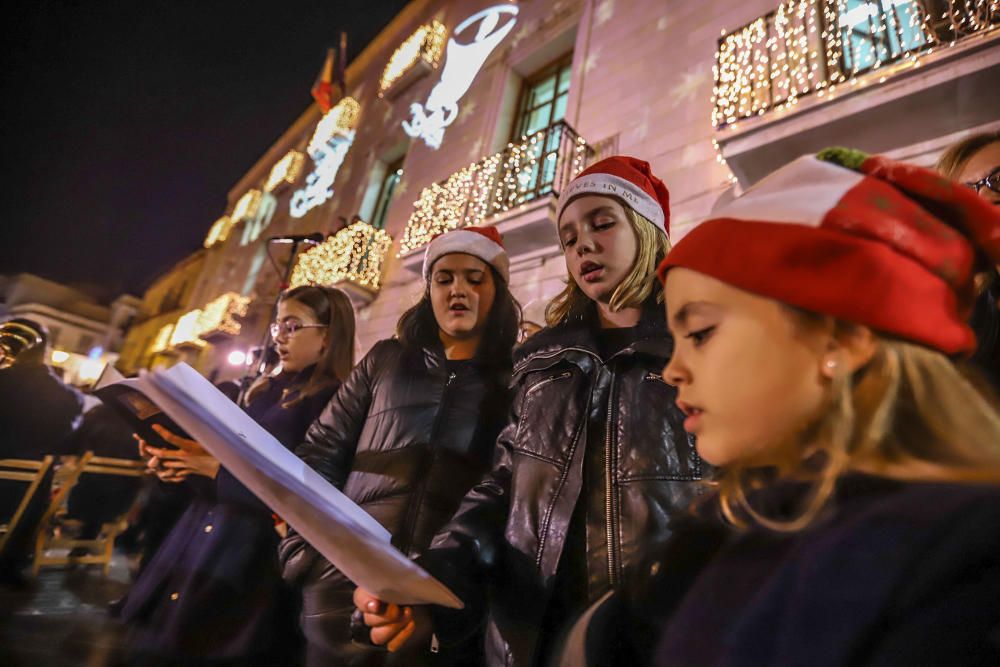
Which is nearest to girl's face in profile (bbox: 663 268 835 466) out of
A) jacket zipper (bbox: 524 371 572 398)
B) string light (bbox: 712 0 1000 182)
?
jacket zipper (bbox: 524 371 572 398)

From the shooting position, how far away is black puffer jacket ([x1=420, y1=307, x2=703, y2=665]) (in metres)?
1.12

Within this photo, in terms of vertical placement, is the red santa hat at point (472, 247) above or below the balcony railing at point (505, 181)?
below

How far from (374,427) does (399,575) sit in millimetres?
1145

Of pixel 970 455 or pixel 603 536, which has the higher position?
pixel 970 455

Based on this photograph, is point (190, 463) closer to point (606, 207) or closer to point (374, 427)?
point (374, 427)

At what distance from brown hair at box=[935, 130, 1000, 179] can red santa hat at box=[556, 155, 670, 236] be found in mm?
1087

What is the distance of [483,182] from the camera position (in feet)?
23.4

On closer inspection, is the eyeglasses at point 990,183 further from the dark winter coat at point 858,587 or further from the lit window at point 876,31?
the lit window at point 876,31

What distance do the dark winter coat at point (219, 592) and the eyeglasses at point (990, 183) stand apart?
3.19m

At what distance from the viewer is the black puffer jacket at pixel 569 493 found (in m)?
1.12

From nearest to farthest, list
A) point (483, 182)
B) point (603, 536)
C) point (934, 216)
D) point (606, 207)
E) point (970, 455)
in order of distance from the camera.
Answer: point (970, 455), point (934, 216), point (603, 536), point (606, 207), point (483, 182)

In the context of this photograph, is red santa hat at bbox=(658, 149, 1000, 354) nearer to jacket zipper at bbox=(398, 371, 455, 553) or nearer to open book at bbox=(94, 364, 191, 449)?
jacket zipper at bbox=(398, 371, 455, 553)

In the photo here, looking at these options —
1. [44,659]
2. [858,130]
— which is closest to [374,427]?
[44,659]

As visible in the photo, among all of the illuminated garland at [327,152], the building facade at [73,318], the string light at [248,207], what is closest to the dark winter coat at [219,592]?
the illuminated garland at [327,152]
